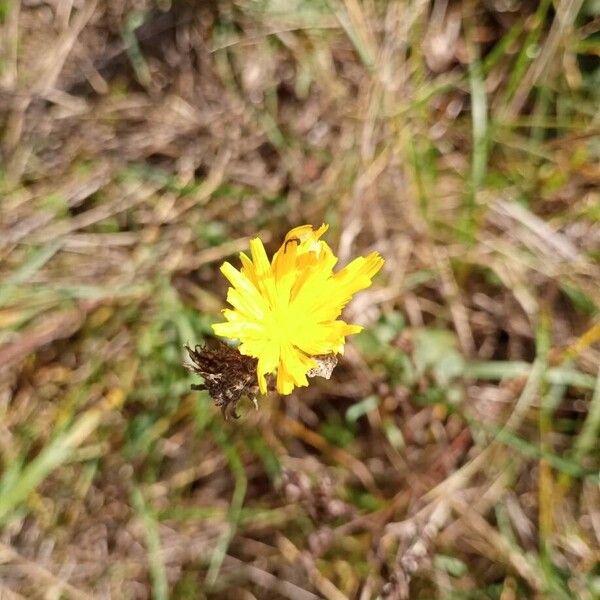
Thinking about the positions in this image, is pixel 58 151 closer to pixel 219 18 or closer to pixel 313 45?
pixel 219 18

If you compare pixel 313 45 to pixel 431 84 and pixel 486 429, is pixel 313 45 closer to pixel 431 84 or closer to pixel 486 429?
pixel 431 84

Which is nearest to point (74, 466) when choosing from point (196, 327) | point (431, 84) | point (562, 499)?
point (196, 327)

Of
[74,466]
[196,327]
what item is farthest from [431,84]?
[74,466]

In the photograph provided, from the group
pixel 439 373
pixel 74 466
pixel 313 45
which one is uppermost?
pixel 313 45

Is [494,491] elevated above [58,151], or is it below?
below

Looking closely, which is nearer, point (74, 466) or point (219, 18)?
point (74, 466)

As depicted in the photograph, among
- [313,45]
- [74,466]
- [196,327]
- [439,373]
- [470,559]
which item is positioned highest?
[313,45]
